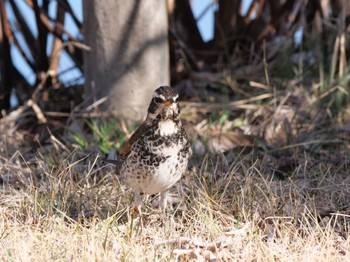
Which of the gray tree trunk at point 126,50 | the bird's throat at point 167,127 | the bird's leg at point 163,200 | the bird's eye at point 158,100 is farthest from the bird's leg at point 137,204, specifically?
the gray tree trunk at point 126,50

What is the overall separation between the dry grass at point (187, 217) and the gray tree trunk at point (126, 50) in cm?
114

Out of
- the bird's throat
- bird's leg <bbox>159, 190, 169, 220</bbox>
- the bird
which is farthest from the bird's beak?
bird's leg <bbox>159, 190, 169, 220</bbox>

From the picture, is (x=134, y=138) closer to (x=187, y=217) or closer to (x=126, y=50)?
(x=187, y=217)

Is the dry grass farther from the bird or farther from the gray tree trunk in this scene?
the gray tree trunk

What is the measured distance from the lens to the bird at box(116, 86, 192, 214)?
5.47m

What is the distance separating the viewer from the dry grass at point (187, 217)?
4.96 metres

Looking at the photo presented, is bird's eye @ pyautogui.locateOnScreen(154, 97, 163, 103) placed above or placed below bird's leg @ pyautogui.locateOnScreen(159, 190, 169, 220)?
above

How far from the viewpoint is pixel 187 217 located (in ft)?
18.5

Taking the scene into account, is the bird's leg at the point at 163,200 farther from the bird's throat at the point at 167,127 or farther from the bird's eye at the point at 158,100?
the bird's eye at the point at 158,100

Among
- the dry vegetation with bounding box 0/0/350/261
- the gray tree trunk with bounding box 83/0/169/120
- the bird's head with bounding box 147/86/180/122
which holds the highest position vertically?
the bird's head with bounding box 147/86/180/122

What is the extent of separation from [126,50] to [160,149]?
7.52 feet

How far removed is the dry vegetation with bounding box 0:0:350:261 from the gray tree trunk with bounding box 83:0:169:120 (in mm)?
279

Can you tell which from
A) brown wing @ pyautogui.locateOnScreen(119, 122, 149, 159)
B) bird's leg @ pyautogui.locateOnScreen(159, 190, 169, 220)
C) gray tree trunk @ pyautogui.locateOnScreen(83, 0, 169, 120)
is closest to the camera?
brown wing @ pyautogui.locateOnScreen(119, 122, 149, 159)

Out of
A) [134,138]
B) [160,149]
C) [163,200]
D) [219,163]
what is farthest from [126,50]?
[160,149]
